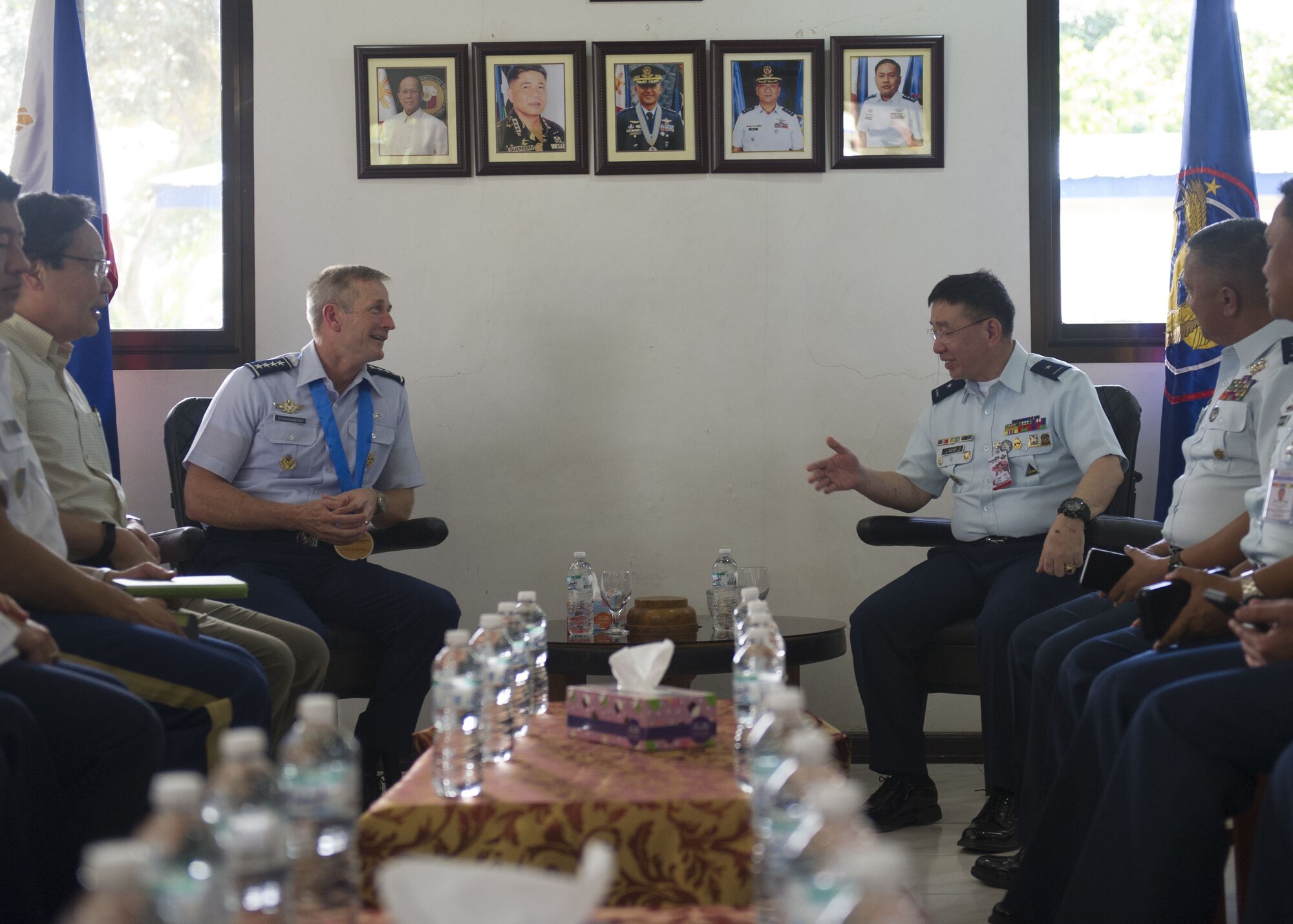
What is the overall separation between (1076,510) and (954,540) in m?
0.40

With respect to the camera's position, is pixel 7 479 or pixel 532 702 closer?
pixel 7 479

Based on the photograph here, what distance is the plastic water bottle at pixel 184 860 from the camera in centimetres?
86

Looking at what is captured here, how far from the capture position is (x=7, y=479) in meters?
2.01

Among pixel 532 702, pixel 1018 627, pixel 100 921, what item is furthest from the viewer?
pixel 1018 627

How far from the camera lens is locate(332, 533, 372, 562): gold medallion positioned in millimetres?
Answer: 3096

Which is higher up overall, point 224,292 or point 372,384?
point 224,292

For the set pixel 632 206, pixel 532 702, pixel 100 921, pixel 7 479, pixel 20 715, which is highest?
pixel 632 206

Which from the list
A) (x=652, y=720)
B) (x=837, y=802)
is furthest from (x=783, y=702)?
(x=652, y=720)

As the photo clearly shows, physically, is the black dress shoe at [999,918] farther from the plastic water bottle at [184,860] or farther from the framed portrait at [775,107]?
the framed portrait at [775,107]

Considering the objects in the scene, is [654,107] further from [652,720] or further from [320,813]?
[320,813]

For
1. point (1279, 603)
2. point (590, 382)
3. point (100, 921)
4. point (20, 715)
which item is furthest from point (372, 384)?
point (100, 921)

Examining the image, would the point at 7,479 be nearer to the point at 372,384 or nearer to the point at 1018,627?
the point at 372,384

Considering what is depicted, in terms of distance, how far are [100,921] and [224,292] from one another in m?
3.22

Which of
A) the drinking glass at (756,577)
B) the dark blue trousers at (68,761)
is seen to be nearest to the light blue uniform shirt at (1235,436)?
the drinking glass at (756,577)
